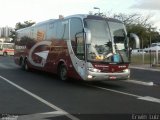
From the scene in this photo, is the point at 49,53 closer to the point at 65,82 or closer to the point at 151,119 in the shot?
the point at 65,82

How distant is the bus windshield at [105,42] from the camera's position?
1673 centimetres

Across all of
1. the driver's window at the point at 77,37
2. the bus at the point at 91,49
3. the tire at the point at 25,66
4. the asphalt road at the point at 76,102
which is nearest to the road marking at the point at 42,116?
the asphalt road at the point at 76,102

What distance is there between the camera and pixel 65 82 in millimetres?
18938

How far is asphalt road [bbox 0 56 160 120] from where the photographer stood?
10.3 meters

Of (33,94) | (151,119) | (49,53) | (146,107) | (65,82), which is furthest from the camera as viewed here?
(49,53)

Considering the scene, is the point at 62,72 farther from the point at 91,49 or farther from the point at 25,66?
the point at 25,66

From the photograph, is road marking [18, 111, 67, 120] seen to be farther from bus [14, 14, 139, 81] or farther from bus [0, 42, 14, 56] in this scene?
bus [0, 42, 14, 56]

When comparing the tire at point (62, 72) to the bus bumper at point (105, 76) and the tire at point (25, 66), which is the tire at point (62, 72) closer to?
the bus bumper at point (105, 76)

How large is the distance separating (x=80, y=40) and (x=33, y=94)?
403cm

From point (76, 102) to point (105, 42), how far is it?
5.10m

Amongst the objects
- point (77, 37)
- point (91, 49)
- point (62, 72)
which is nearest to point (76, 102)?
point (91, 49)

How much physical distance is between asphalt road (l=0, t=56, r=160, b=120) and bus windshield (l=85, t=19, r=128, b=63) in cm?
134

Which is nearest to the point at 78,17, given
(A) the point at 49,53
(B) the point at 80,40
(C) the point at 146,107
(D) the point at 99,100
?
(B) the point at 80,40

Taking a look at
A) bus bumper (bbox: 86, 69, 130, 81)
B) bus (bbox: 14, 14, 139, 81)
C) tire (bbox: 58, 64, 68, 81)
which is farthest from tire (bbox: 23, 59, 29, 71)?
bus bumper (bbox: 86, 69, 130, 81)
